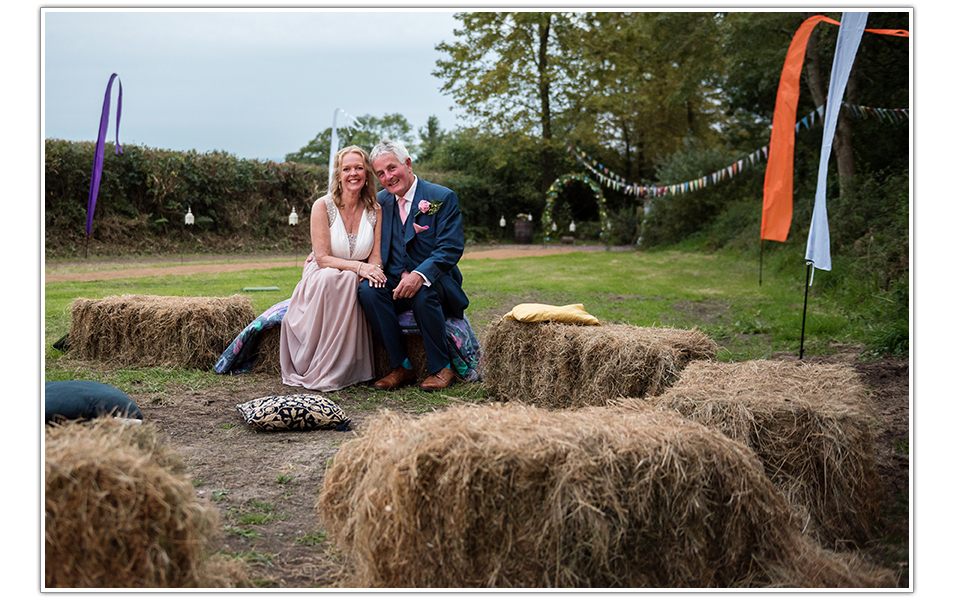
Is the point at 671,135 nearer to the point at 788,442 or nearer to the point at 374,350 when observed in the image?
the point at 374,350

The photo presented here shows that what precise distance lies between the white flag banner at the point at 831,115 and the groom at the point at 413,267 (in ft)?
7.45

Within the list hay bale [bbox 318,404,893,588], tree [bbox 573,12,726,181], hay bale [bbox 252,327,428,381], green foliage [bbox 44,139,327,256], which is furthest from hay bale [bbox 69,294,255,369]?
tree [bbox 573,12,726,181]

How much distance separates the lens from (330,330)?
15.1ft

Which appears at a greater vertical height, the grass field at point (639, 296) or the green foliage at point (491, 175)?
the green foliage at point (491, 175)

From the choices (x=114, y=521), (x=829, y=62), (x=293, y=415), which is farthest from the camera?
(x=829, y=62)

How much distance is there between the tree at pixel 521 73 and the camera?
24.4 meters

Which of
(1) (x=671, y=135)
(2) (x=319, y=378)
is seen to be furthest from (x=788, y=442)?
(1) (x=671, y=135)

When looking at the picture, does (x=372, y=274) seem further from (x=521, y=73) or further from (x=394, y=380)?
(x=521, y=73)

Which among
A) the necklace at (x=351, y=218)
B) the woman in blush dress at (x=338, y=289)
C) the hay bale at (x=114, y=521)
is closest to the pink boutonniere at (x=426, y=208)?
the woman in blush dress at (x=338, y=289)

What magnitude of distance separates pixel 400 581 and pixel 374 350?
3073 mm

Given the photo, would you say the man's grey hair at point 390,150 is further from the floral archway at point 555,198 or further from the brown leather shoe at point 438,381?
the floral archway at point 555,198

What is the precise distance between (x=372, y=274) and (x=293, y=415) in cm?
130

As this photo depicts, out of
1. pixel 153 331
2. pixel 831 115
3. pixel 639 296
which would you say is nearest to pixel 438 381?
pixel 153 331
